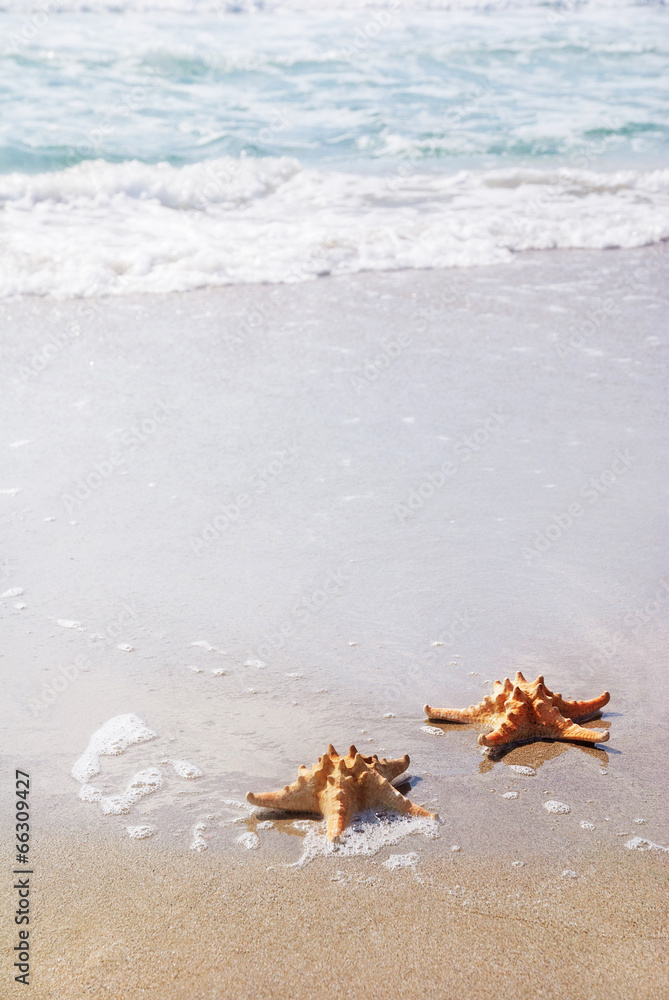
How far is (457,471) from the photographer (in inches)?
224

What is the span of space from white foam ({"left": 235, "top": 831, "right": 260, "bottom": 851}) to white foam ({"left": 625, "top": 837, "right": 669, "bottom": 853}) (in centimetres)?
129

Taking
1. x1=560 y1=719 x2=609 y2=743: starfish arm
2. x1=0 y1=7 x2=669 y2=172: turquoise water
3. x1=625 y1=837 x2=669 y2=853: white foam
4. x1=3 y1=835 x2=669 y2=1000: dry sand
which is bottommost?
x1=3 y1=835 x2=669 y2=1000: dry sand

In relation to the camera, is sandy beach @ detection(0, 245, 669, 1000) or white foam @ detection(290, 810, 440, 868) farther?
white foam @ detection(290, 810, 440, 868)

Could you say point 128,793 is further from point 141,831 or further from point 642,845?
point 642,845

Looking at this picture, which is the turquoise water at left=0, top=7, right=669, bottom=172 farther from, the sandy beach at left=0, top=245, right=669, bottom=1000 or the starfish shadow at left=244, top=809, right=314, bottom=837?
the starfish shadow at left=244, top=809, right=314, bottom=837

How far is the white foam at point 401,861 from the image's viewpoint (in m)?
3.01

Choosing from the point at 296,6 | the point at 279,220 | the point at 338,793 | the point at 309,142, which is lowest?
the point at 338,793

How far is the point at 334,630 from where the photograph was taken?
170 inches

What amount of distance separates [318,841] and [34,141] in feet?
48.1

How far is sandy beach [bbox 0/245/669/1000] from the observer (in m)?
2.78

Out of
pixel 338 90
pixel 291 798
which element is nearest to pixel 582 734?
pixel 291 798

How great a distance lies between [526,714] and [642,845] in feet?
2.12

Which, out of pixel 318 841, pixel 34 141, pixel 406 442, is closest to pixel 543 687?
pixel 318 841

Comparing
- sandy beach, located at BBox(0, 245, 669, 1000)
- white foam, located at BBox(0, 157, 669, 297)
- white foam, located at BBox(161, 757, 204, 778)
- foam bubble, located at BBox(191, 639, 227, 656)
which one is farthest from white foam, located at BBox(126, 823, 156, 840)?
white foam, located at BBox(0, 157, 669, 297)
